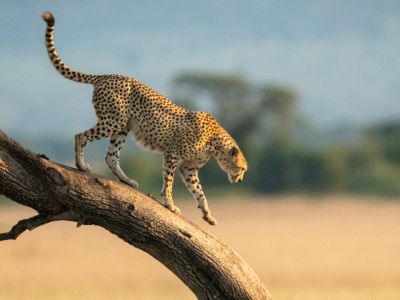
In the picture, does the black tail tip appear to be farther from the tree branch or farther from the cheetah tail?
the tree branch

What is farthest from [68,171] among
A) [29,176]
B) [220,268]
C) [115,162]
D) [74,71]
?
[220,268]

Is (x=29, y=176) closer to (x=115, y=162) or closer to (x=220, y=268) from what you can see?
(x=115, y=162)

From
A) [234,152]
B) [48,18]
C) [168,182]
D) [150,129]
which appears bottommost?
[168,182]

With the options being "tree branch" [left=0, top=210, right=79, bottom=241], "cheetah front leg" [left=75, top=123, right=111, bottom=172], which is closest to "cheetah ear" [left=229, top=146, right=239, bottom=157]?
"cheetah front leg" [left=75, top=123, right=111, bottom=172]

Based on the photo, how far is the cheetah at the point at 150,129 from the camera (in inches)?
160

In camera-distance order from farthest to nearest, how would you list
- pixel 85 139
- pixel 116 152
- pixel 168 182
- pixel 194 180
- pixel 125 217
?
pixel 194 180 < pixel 116 152 < pixel 168 182 < pixel 85 139 < pixel 125 217

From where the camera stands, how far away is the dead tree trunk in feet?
12.1

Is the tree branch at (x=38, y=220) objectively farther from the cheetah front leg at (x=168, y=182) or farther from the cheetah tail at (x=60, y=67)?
the cheetah tail at (x=60, y=67)

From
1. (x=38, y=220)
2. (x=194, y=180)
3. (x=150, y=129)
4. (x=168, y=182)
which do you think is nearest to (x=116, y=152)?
(x=150, y=129)

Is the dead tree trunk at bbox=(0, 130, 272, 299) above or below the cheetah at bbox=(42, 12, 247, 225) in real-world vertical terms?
below

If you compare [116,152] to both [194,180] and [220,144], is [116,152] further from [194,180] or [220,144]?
[220,144]

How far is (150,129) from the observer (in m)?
4.25

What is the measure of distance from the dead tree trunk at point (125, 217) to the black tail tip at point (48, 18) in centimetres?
95

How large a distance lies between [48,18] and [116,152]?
1203mm
